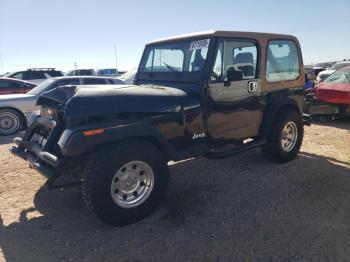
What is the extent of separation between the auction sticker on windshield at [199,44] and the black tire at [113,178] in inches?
62.2

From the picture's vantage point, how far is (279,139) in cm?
534

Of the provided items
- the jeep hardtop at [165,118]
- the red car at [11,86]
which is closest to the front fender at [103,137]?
the jeep hardtop at [165,118]

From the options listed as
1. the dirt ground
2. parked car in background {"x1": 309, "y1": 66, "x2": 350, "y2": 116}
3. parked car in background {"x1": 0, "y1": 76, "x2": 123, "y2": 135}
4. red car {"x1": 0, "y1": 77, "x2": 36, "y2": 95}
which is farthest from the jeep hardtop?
red car {"x1": 0, "y1": 77, "x2": 36, "y2": 95}

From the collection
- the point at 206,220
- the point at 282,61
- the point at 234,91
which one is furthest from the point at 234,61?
the point at 206,220

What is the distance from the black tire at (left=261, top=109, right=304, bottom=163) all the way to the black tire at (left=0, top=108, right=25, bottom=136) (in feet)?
21.6

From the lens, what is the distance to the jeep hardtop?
3.35m

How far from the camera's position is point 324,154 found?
20.1 feet

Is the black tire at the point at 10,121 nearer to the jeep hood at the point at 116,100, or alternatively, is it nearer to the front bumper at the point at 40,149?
the front bumper at the point at 40,149

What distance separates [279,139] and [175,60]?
2.20 m

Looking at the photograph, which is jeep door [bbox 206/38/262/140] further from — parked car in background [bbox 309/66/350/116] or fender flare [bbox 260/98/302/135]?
parked car in background [bbox 309/66/350/116]

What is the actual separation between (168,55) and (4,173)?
3327mm

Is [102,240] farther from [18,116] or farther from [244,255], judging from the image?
[18,116]

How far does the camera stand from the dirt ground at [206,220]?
10.3 feet

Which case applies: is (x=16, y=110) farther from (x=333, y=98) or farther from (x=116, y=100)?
(x=333, y=98)
